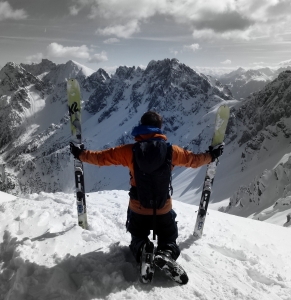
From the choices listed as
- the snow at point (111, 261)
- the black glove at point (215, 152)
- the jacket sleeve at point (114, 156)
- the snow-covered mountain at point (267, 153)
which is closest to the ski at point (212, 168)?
the snow at point (111, 261)

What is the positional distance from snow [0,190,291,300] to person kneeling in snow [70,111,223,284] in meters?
0.39

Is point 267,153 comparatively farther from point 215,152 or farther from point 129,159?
point 129,159

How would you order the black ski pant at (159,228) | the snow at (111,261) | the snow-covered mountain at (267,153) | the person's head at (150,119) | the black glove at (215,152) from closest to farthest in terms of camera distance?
the snow at (111,261)
the person's head at (150,119)
the black ski pant at (159,228)
the black glove at (215,152)
the snow-covered mountain at (267,153)

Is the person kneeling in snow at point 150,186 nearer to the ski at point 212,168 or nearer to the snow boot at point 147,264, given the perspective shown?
the snow boot at point 147,264

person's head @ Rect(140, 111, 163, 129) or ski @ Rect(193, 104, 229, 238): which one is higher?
person's head @ Rect(140, 111, 163, 129)

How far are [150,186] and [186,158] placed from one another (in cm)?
86

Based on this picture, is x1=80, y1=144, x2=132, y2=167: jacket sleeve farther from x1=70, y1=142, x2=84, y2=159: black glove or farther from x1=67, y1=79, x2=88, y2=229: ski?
x1=67, y1=79, x2=88, y2=229: ski

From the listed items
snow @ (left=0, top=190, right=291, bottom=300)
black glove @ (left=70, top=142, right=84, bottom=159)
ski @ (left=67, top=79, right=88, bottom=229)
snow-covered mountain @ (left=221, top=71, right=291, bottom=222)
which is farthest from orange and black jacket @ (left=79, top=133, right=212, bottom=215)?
snow-covered mountain @ (left=221, top=71, right=291, bottom=222)

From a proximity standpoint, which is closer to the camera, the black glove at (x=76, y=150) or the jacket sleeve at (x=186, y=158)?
the jacket sleeve at (x=186, y=158)

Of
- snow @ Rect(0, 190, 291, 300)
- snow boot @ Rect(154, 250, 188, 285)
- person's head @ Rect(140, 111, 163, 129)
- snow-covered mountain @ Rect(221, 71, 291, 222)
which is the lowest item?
snow-covered mountain @ Rect(221, 71, 291, 222)

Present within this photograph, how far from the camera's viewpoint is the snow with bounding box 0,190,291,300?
3.81 m

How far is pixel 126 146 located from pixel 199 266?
2661 mm

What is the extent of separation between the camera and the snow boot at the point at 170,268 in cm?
395

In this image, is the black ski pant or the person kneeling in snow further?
the black ski pant
